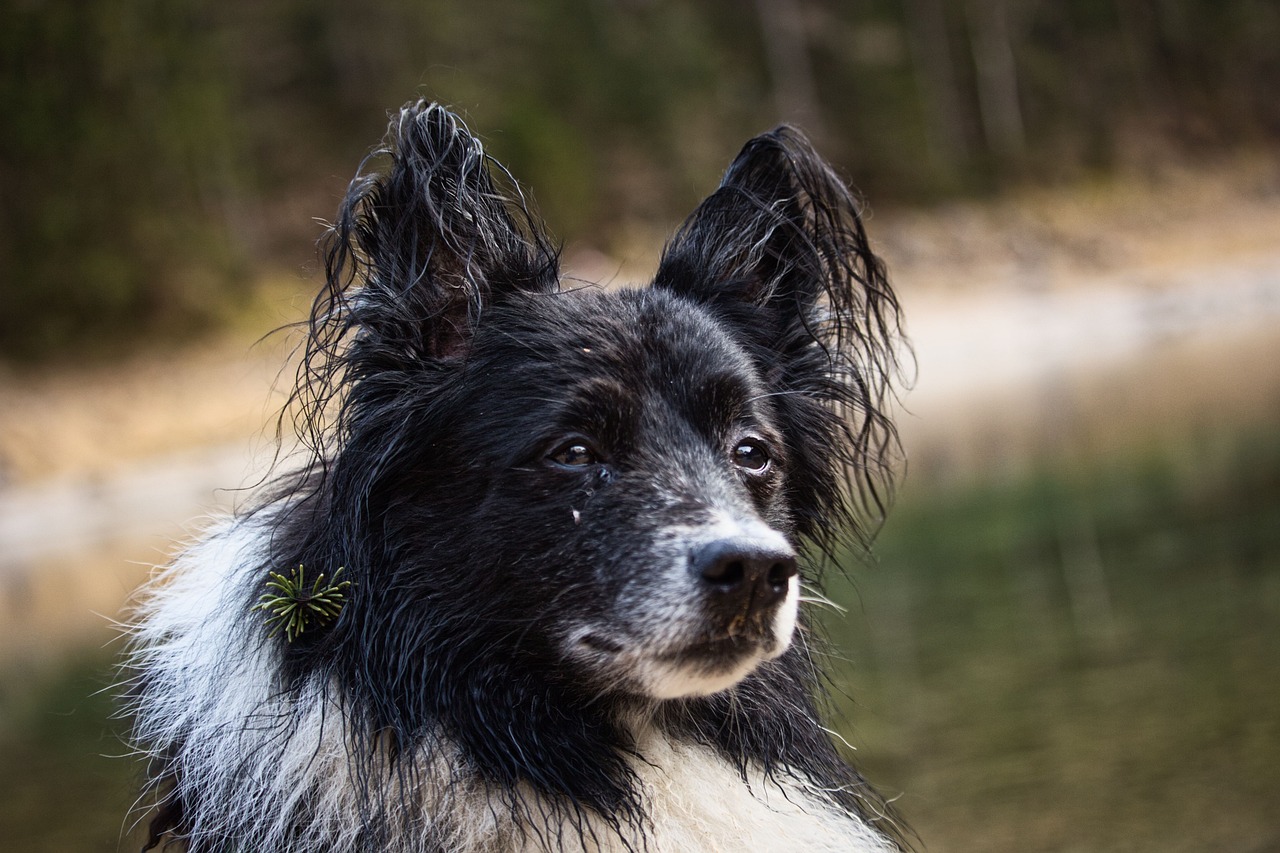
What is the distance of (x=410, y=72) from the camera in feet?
115

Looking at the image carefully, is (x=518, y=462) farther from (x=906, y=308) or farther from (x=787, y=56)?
(x=787, y=56)

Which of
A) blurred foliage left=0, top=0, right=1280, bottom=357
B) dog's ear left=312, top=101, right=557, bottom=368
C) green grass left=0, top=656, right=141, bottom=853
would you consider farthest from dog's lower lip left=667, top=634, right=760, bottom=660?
blurred foliage left=0, top=0, right=1280, bottom=357

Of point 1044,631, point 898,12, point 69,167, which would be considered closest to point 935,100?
point 898,12

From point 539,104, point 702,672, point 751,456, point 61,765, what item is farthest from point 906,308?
point 702,672

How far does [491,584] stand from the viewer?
319cm

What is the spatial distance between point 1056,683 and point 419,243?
4.89 metres

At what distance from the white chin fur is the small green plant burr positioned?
2.56 feet

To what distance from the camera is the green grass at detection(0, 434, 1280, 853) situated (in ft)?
17.3

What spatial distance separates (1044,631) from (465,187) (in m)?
5.85

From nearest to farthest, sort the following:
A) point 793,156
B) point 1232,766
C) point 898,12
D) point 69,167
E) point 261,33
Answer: point 793,156
point 1232,766
point 69,167
point 261,33
point 898,12

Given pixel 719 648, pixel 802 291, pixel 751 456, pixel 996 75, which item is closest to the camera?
pixel 719 648

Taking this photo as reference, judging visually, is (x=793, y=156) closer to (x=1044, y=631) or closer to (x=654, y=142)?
(x=1044, y=631)

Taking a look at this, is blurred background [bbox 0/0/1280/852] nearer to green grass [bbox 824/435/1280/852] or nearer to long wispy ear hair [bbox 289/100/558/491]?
green grass [bbox 824/435/1280/852]

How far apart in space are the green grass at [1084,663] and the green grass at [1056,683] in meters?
0.02
